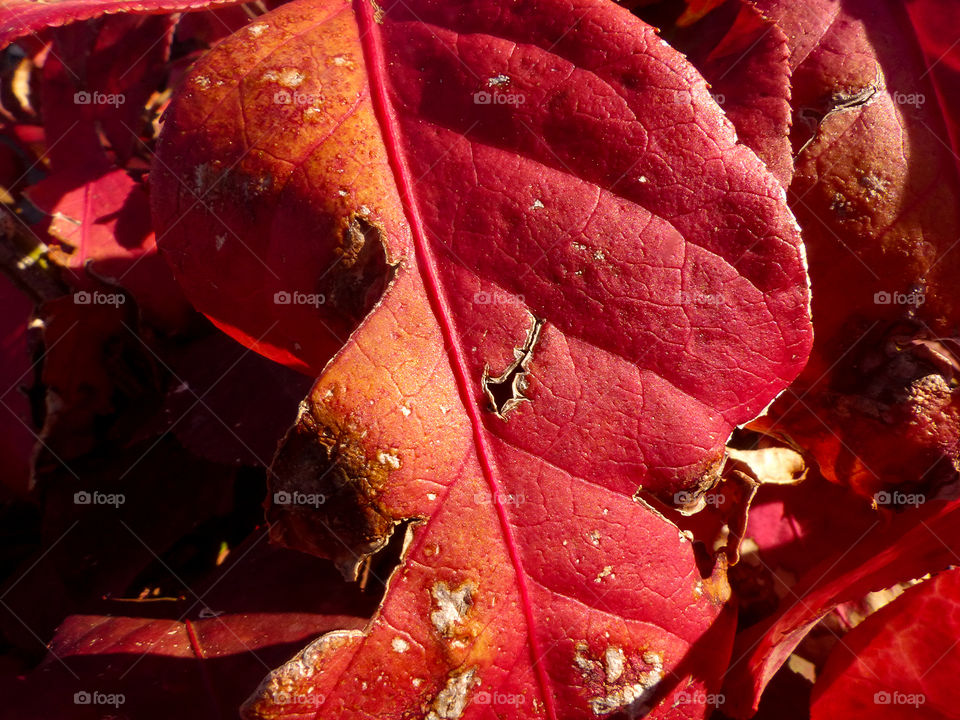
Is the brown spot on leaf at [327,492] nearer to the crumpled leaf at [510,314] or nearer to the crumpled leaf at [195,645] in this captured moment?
the crumpled leaf at [510,314]

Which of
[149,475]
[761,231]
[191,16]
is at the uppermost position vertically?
[761,231]

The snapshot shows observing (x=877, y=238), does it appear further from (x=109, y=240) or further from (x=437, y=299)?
(x=109, y=240)

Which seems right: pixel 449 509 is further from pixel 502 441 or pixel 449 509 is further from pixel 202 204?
pixel 202 204

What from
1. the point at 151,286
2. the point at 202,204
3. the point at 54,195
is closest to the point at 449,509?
the point at 202,204

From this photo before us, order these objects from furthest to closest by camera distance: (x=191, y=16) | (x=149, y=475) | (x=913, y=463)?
(x=191, y=16) < (x=149, y=475) < (x=913, y=463)

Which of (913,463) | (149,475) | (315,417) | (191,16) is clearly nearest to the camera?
(315,417)

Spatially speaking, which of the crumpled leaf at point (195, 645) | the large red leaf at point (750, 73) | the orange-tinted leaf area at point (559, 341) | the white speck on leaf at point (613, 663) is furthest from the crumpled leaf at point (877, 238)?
the crumpled leaf at point (195, 645)

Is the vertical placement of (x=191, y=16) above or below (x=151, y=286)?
above
